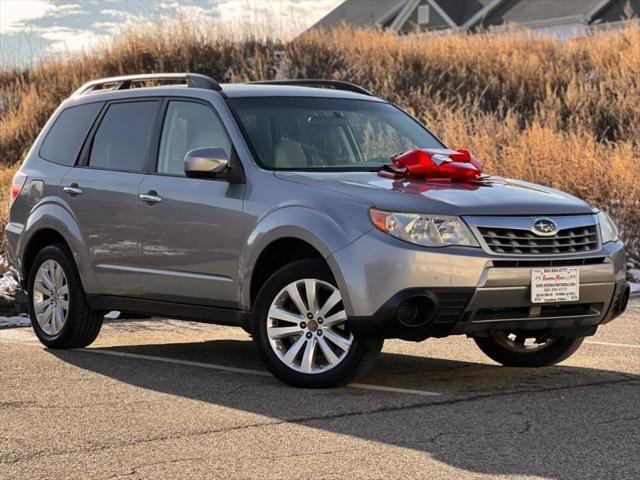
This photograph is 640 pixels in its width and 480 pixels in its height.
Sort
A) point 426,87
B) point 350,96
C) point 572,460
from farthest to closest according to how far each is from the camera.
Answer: point 426,87, point 350,96, point 572,460

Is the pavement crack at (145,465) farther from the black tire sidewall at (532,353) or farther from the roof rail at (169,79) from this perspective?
the roof rail at (169,79)

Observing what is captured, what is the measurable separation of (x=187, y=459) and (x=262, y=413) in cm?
117

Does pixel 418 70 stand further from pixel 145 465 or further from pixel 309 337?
pixel 145 465

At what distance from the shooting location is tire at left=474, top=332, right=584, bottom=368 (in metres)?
8.48

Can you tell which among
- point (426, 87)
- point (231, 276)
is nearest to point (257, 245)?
point (231, 276)

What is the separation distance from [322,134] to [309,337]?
165cm

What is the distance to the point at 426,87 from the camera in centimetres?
2383

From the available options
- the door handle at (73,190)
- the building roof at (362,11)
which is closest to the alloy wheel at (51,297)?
the door handle at (73,190)

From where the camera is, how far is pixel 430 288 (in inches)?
278

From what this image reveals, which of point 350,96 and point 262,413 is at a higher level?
point 350,96

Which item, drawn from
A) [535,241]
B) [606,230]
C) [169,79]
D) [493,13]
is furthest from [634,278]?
[493,13]

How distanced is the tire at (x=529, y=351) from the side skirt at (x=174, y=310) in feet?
5.29

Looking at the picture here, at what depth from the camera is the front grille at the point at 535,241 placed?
721 cm

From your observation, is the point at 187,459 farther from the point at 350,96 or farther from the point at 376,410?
the point at 350,96
